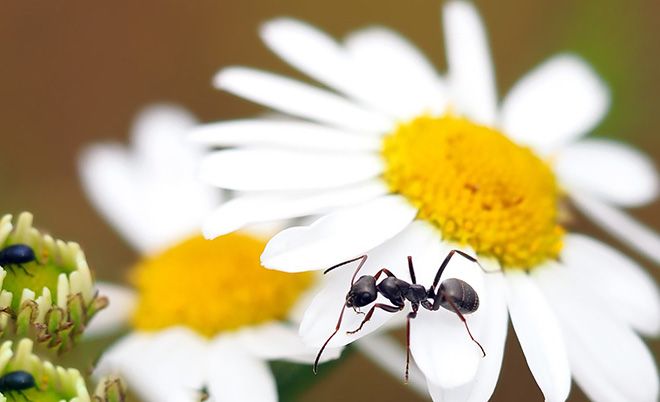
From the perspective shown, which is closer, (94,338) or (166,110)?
(94,338)

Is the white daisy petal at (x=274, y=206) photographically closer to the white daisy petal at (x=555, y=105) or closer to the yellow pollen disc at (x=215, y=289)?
the yellow pollen disc at (x=215, y=289)

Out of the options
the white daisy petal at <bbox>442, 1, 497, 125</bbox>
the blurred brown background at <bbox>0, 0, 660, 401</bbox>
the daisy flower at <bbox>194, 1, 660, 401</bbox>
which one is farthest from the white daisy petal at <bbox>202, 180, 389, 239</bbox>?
the blurred brown background at <bbox>0, 0, 660, 401</bbox>

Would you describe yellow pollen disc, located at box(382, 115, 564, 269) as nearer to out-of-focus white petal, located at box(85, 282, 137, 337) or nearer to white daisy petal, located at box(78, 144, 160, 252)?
out-of-focus white petal, located at box(85, 282, 137, 337)

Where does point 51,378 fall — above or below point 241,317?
above

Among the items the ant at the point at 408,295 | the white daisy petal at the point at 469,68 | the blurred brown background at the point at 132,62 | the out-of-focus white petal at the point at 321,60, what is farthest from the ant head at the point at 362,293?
the blurred brown background at the point at 132,62

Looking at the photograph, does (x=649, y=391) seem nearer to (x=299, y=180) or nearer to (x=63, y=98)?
(x=299, y=180)

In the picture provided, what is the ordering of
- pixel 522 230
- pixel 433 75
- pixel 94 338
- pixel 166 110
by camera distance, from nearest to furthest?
pixel 522 230 < pixel 94 338 < pixel 433 75 < pixel 166 110

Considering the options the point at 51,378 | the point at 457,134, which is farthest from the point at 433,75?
the point at 51,378
